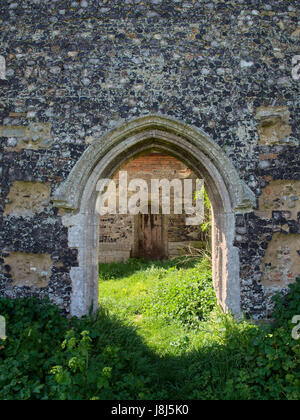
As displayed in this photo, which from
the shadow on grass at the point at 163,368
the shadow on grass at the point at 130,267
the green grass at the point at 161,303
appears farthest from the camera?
the shadow on grass at the point at 130,267

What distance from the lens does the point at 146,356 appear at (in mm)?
3955

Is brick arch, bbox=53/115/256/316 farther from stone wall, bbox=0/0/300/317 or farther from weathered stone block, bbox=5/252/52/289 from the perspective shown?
weathered stone block, bbox=5/252/52/289

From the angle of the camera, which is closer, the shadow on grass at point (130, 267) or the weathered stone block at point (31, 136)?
the weathered stone block at point (31, 136)

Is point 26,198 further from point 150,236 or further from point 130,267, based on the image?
point 150,236

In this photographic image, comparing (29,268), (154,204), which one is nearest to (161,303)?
(29,268)

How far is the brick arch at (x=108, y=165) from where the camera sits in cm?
420

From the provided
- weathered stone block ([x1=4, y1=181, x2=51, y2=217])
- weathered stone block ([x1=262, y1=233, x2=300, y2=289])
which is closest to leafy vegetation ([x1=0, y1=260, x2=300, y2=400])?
weathered stone block ([x1=262, y1=233, x2=300, y2=289])

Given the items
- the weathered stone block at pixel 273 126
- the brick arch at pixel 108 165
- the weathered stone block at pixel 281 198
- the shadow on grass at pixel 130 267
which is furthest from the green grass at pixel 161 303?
the weathered stone block at pixel 273 126

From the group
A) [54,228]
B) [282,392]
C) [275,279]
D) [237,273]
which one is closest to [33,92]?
[54,228]

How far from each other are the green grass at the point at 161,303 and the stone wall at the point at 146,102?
105cm

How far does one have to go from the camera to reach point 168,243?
10.4m

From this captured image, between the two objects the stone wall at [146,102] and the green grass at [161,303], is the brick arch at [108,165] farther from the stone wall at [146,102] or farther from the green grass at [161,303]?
the green grass at [161,303]
